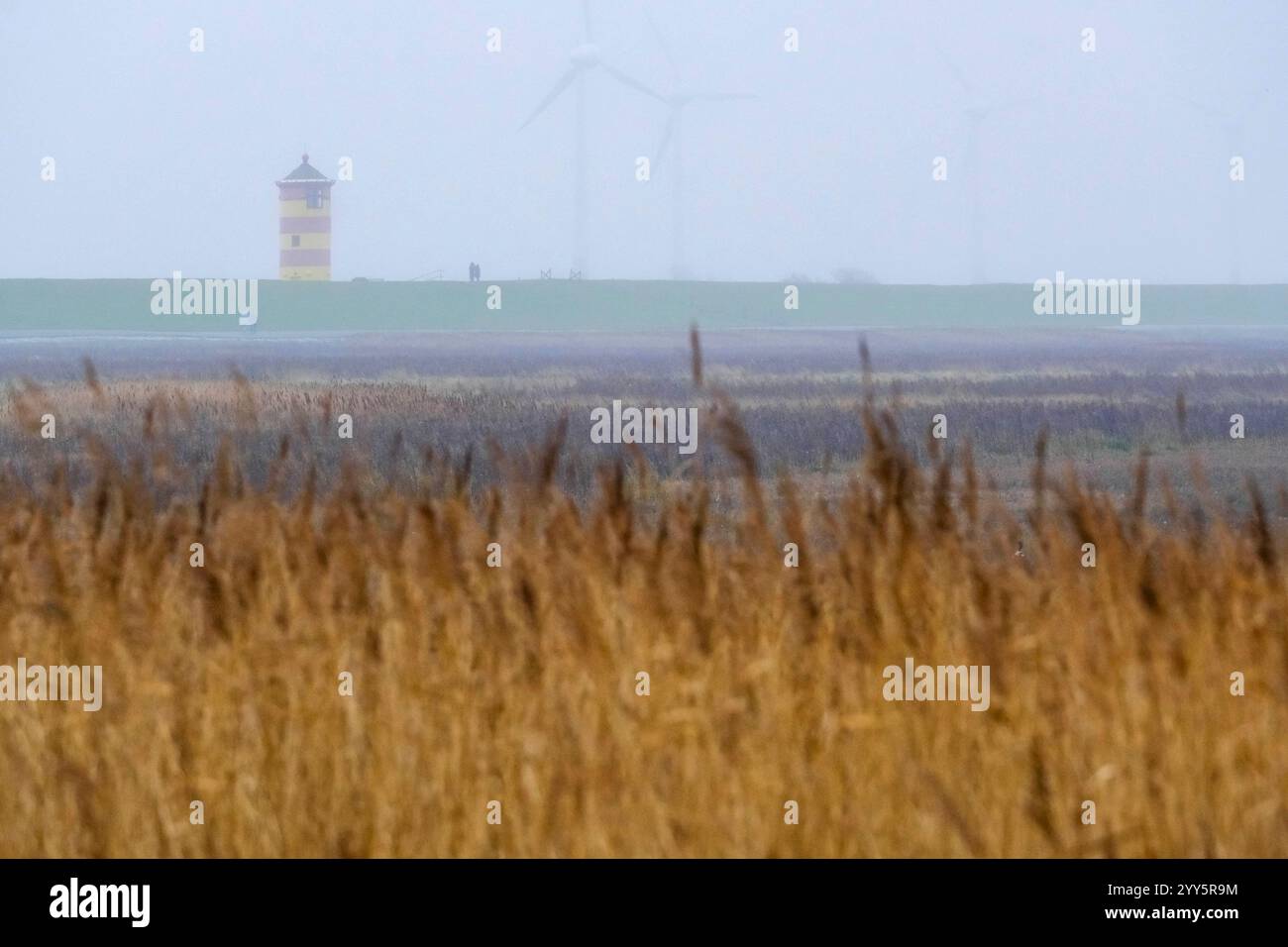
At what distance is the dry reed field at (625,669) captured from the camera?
16.2ft

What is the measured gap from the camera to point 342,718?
5.34 metres

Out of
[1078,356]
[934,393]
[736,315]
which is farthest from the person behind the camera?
[736,315]

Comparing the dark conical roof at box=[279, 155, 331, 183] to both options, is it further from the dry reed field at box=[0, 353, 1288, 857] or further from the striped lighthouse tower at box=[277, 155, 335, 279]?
the dry reed field at box=[0, 353, 1288, 857]

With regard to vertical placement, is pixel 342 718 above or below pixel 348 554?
below

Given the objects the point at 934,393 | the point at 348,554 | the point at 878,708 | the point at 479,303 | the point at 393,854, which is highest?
the point at 479,303

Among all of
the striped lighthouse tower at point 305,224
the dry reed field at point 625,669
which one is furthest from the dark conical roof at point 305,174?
the dry reed field at point 625,669

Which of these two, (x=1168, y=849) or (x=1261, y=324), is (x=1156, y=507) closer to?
(x=1168, y=849)

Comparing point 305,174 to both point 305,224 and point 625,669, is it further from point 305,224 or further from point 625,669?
point 625,669

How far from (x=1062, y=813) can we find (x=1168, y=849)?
0.28 meters

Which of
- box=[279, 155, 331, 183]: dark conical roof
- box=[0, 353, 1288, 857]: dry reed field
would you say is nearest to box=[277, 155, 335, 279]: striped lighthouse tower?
box=[279, 155, 331, 183]: dark conical roof

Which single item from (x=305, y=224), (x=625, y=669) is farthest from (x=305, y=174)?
(x=625, y=669)

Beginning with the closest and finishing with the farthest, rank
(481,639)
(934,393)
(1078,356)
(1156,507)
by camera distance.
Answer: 1. (481,639)
2. (1156,507)
3. (934,393)
4. (1078,356)

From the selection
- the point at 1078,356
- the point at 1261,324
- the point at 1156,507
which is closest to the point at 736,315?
the point at 1261,324

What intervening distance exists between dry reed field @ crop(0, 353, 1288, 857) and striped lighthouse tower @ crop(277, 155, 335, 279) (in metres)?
137
